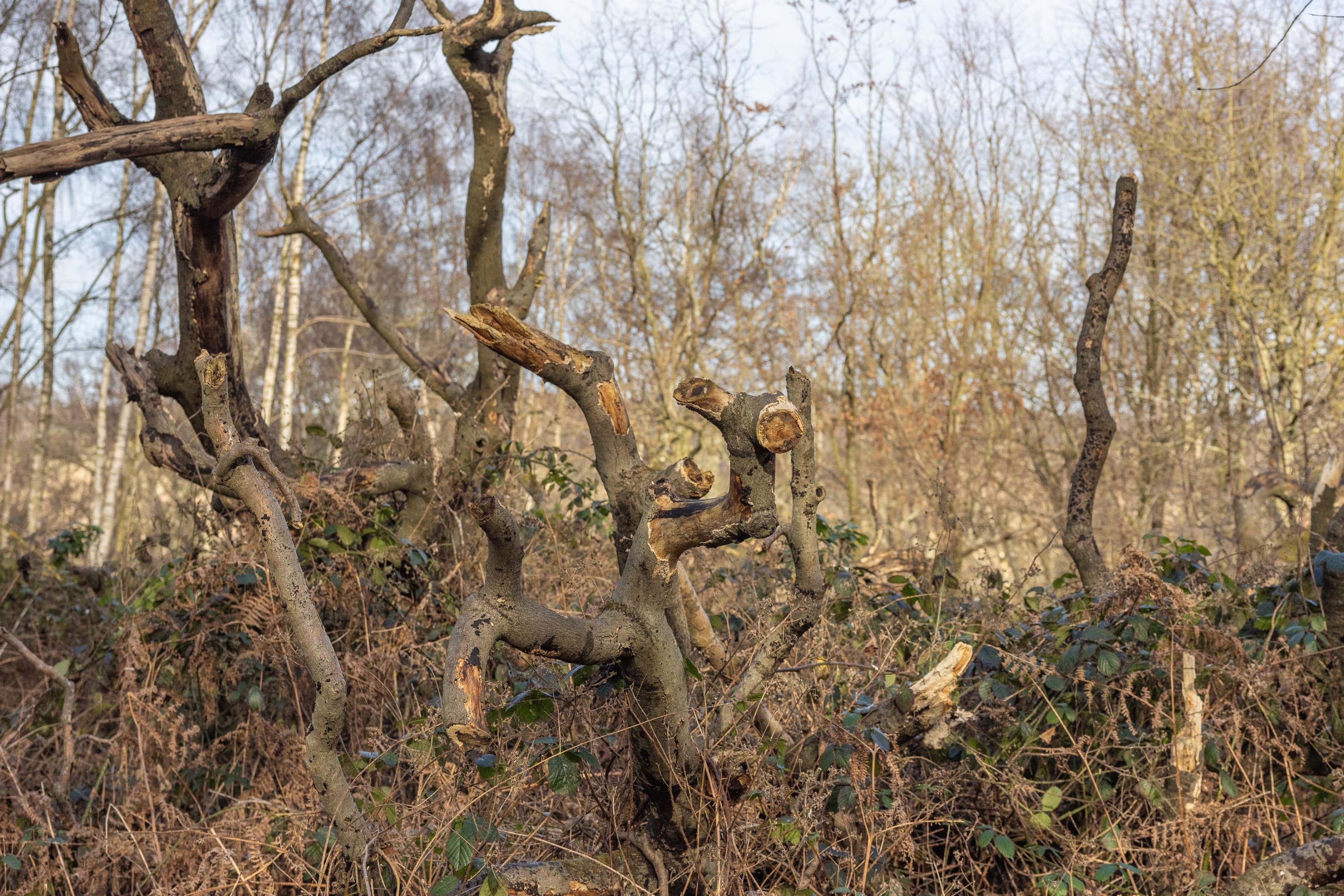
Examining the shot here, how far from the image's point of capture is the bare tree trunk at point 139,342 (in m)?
11.9

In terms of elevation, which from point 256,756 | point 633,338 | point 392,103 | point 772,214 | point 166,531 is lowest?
point 256,756

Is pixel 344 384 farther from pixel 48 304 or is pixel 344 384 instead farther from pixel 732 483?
pixel 732 483

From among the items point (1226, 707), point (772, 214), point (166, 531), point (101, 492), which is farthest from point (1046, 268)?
point (101, 492)

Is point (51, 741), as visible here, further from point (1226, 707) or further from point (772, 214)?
point (772, 214)

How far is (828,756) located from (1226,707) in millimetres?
1721

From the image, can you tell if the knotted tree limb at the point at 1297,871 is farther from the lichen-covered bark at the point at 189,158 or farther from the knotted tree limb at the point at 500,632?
the lichen-covered bark at the point at 189,158

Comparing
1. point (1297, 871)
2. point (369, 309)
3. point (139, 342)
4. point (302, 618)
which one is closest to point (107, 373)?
point (139, 342)

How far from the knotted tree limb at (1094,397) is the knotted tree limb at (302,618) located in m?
3.25

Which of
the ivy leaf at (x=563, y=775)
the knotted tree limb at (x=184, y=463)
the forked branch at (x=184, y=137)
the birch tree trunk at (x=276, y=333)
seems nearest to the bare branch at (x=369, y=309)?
the knotted tree limb at (x=184, y=463)

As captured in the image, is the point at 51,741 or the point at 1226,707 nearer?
the point at 1226,707

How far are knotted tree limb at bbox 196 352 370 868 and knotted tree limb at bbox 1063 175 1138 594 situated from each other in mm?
3255

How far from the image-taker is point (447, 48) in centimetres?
599

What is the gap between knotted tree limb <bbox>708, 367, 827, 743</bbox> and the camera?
238cm

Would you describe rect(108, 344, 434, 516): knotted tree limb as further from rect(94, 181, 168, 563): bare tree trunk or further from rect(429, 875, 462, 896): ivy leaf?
rect(94, 181, 168, 563): bare tree trunk
